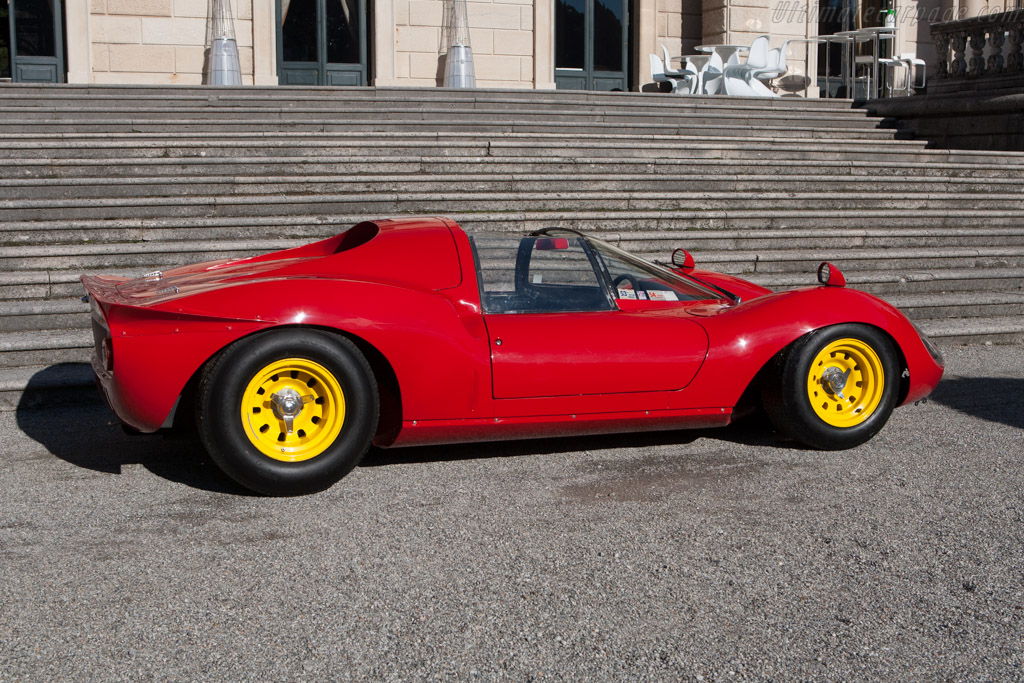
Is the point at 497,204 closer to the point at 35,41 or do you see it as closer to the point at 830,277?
the point at 830,277

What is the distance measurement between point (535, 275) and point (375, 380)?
3.02ft

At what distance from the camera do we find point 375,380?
428 cm

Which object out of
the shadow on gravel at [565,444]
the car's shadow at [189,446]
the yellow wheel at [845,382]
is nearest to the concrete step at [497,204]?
the car's shadow at [189,446]

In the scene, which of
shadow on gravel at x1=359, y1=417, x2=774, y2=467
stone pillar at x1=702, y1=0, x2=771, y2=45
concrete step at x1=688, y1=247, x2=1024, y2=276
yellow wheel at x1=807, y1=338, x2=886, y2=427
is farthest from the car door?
stone pillar at x1=702, y1=0, x2=771, y2=45

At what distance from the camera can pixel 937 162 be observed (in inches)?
484

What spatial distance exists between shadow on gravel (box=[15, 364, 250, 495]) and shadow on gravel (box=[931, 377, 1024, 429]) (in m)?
3.88

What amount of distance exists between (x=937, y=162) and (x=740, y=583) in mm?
10410

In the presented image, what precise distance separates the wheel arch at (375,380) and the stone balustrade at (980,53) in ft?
41.3

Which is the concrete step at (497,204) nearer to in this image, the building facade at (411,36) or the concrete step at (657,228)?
the concrete step at (657,228)

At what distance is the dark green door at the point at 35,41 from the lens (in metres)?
16.8

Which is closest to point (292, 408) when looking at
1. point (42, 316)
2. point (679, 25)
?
point (42, 316)

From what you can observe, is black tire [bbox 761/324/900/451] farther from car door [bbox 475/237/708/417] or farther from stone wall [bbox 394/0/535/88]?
stone wall [bbox 394/0/535/88]

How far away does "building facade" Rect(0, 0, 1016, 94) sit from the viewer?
658 inches

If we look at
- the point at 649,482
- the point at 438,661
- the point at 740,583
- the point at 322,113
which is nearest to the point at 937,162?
the point at 322,113
